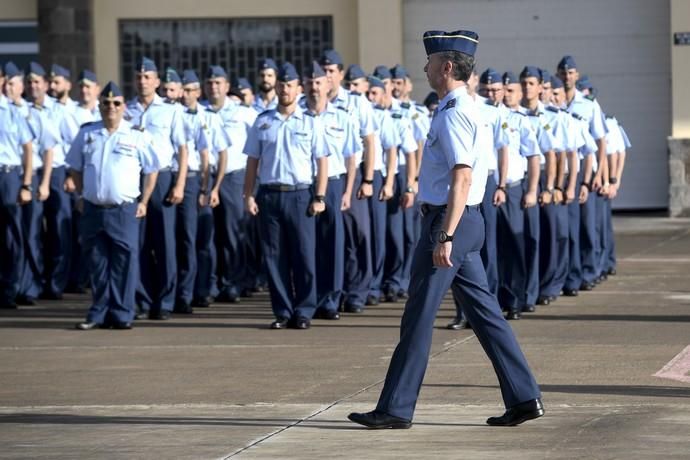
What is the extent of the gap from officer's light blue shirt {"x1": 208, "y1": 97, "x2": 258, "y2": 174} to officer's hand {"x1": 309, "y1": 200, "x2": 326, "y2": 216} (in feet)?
8.45

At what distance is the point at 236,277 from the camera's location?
15961 mm

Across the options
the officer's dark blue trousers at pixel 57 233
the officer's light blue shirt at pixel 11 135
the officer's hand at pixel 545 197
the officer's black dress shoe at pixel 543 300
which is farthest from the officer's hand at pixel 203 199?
the officer's black dress shoe at pixel 543 300

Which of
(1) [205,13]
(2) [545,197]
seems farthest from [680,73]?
(2) [545,197]

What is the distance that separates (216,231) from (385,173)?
67.7 inches

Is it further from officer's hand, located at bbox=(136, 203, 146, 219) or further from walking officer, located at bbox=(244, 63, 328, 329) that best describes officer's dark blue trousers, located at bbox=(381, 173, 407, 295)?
officer's hand, located at bbox=(136, 203, 146, 219)

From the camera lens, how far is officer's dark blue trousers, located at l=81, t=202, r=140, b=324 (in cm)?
1344

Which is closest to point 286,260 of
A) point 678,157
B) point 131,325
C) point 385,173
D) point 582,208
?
point 131,325

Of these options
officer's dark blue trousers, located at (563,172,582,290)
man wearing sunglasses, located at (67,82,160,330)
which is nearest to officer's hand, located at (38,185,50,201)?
man wearing sunglasses, located at (67,82,160,330)

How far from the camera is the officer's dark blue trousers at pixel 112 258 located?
529 inches

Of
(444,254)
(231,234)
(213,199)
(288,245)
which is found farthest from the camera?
(231,234)

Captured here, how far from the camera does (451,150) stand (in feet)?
27.7

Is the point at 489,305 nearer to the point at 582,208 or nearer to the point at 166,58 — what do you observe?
the point at 582,208

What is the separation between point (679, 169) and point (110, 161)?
491 inches

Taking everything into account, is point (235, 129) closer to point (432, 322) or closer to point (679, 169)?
point (432, 322)
